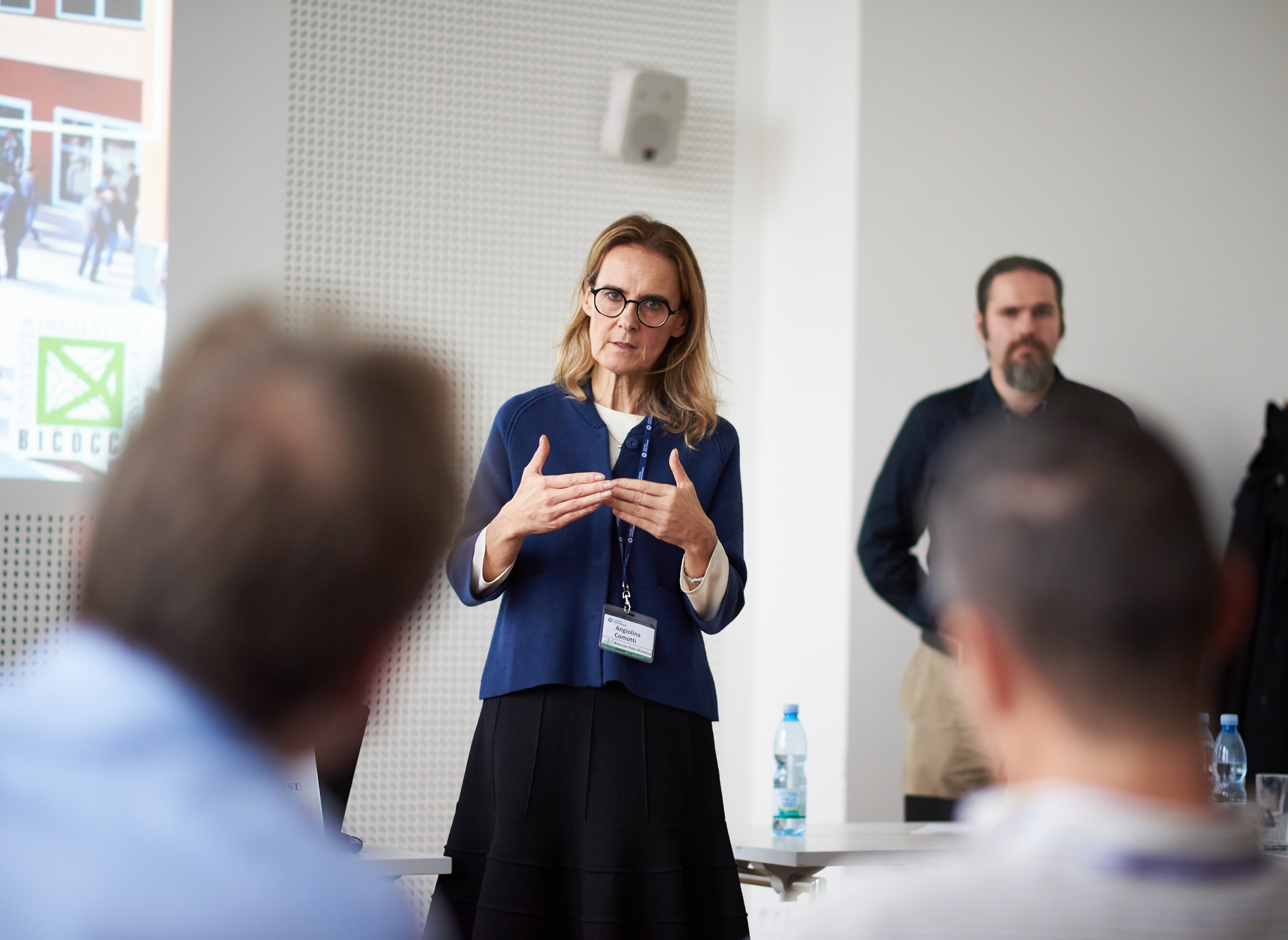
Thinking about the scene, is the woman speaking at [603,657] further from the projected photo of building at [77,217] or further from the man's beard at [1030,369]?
the projected photo of building at [77,217]

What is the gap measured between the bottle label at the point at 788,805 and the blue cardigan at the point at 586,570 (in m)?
0.74

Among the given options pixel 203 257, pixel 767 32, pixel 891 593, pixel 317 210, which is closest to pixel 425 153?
pixel 317 210

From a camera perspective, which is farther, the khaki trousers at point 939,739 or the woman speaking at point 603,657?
the khaki trousers at point 939,739

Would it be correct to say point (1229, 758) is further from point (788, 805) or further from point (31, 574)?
point (31, 574)

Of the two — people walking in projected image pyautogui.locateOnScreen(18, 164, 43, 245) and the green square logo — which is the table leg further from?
people walking in projected image pyautogui.locateOnScreen(18, 164, 43, 245)

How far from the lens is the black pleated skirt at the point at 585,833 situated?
2.02 m

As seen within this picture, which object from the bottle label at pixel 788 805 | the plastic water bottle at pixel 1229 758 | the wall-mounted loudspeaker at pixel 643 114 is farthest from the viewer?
the wall-mounted loudspeaker at pixel 643 114

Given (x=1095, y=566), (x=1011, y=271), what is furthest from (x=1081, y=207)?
(x=1095, y=566)

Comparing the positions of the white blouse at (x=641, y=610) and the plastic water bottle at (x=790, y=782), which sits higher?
the white blouse at (x=641, y=610)

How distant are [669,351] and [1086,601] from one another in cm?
165

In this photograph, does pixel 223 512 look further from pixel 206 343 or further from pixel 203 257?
pixel 203 257

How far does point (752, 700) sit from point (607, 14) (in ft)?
8.75

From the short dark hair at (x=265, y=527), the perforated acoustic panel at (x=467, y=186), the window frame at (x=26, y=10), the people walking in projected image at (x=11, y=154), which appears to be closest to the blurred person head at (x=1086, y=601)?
the short dark hair at (x=265, y=527)

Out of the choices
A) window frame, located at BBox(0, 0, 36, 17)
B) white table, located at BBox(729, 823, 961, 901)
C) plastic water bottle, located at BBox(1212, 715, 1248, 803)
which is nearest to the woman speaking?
white table, located at BBox(729, 823, 961, 901)
